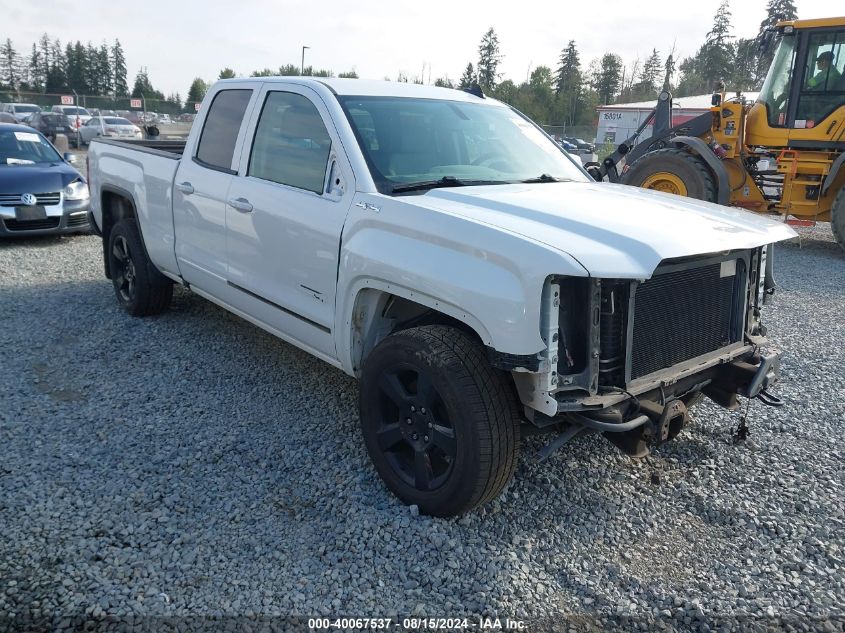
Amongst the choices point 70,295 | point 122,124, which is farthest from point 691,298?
point 122,124

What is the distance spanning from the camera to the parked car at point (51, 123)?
28.9 m

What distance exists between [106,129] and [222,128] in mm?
28075

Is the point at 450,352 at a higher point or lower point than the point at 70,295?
higher

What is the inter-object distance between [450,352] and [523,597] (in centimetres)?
104

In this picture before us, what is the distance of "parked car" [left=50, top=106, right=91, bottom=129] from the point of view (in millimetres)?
29422

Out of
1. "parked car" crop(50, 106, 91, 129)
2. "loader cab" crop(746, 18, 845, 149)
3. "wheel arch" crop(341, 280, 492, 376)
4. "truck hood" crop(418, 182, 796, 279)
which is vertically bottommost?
"wheel arch" crop(341, 280, 492, 376)

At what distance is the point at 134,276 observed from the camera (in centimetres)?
600

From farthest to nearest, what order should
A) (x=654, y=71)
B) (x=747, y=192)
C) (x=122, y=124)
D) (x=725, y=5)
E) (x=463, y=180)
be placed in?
(x=654, y=71) → (x=725, y=5) → (x=122, y=124) → (x=747, y=192) → (x=463, y=180)

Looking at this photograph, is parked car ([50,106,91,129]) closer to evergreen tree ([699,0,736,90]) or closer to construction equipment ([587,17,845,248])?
construction equipment ([587,17,845,248])

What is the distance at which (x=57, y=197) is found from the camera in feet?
31.2

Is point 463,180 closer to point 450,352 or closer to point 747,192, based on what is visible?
point 450,352

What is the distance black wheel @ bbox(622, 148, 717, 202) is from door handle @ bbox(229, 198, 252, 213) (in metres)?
7.88

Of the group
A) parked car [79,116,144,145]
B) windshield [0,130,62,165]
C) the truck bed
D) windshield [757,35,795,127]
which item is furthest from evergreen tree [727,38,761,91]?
the truck bed

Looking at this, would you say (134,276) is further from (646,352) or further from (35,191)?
(646,352)
